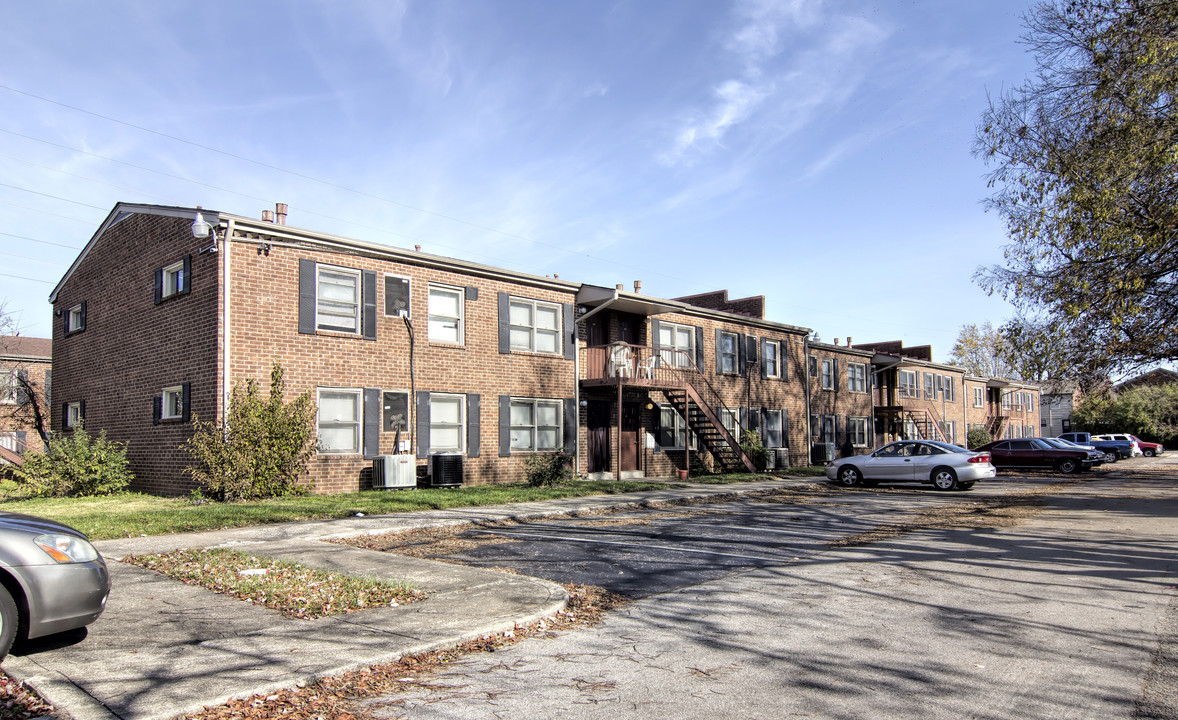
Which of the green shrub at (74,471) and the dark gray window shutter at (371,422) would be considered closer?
the green shrub at (74,471)

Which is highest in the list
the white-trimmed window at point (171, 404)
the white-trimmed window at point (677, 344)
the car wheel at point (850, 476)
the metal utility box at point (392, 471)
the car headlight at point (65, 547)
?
the white-trimmed window at point (677, 344)

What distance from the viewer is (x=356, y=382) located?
60.8 feet

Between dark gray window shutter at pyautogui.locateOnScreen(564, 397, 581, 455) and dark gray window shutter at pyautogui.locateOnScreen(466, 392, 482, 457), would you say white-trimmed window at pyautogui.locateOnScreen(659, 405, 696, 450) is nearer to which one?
dark gray window shutter at pyautogui.locateOnScreen(564, 397, 581, 455)

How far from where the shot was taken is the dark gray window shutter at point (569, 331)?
934 inches

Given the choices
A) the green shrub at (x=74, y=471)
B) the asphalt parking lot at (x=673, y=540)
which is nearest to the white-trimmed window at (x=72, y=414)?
the green shrub at (x=74, y=471)

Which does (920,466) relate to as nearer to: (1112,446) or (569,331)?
(569,331)

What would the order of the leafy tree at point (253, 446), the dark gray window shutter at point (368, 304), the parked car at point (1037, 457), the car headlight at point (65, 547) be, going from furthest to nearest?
the parked car at point (1037, 457) < the dark gray window shutter at point (368, 304) < the leafy tree at point (253, 446) < the car headlight at point (65, 547)

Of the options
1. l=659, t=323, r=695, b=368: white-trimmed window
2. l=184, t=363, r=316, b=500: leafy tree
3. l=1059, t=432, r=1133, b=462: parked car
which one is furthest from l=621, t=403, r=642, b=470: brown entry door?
l=1059, t=432, r=1133, b=462: parked car

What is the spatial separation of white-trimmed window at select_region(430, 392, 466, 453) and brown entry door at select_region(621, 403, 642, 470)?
695 cm

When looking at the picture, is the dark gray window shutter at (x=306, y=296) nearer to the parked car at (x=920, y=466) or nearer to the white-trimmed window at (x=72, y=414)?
the white-trimmed window at (x=72, y=414)

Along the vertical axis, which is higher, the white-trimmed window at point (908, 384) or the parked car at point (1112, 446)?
the white-trimmed window at point (908, 384)

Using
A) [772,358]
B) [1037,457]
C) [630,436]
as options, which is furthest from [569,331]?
[1037,457]

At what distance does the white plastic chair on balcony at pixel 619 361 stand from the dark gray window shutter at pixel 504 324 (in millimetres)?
3686

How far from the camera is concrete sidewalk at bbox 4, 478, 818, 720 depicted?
4645 mm
